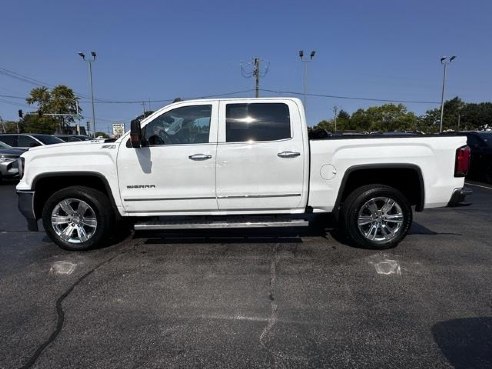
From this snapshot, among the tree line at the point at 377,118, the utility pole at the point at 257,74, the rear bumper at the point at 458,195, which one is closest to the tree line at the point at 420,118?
the tree line at the point at 377,118

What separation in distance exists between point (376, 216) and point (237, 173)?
6.41ft

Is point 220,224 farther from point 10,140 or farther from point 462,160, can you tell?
point 10,140

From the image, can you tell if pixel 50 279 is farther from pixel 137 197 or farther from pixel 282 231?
pixel 282 231

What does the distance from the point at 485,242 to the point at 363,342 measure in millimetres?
3726

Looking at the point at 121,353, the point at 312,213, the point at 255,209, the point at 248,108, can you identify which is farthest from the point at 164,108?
the point at 121,353

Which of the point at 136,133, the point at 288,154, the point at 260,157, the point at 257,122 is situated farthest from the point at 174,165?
the point at 288,154

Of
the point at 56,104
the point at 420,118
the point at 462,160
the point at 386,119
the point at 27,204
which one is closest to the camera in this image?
the point at 462,160

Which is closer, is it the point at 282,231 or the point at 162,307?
the point at 162,307

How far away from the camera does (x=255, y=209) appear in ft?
16.8

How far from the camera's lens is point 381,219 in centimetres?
520

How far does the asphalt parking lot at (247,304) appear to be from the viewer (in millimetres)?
2848

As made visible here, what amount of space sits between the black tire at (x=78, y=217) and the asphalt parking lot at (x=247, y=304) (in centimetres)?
20

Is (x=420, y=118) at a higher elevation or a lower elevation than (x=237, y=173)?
higher

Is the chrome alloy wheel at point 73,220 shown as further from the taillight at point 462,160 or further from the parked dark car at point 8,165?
the parked dark car at point 8,165
